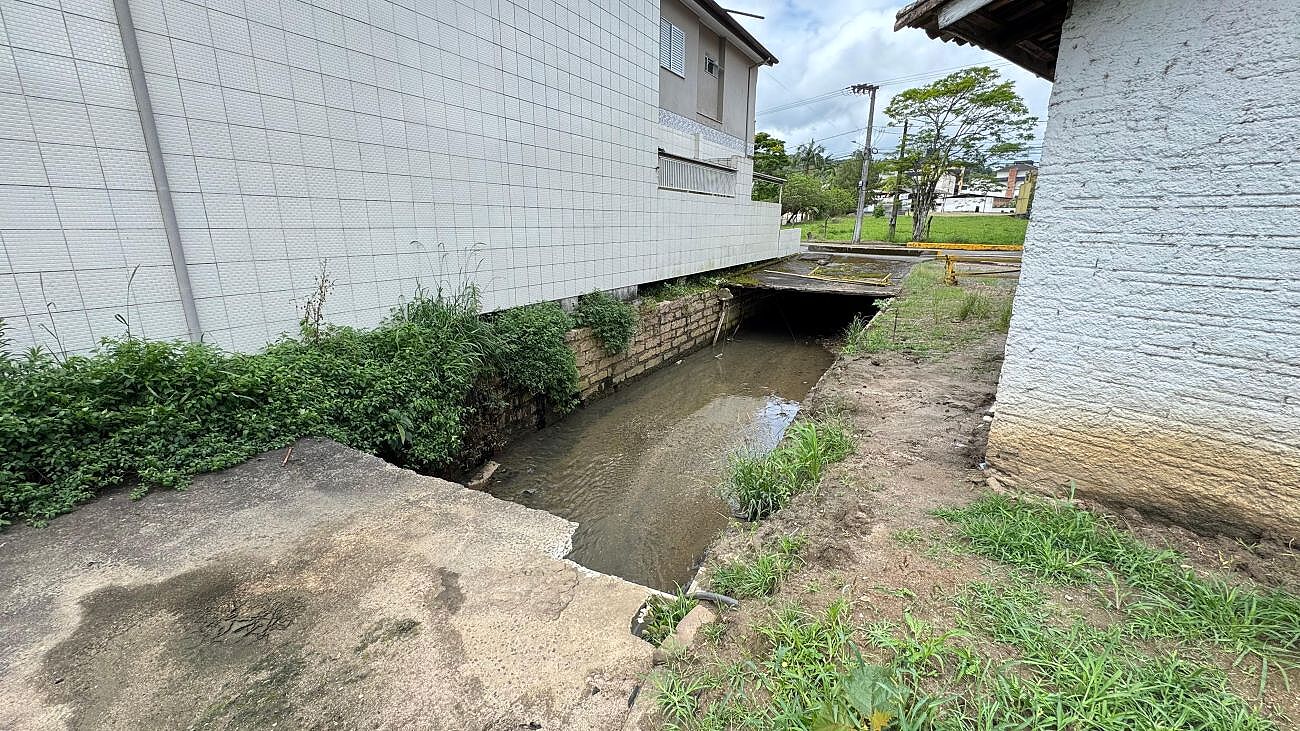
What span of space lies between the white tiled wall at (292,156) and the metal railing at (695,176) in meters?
1.92

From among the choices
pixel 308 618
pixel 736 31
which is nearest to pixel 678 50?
pixel 736 31

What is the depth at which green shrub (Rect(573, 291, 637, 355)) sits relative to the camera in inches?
253

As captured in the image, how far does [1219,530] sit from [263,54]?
19.9ft

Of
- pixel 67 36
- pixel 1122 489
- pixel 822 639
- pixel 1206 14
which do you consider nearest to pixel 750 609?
pixel 822 639

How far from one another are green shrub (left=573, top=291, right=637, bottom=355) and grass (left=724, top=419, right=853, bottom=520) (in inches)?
132

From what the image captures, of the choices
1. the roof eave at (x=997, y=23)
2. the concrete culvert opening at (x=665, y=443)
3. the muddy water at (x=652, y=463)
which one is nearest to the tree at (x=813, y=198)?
the concrete culvert opening at (x=665, y=443)

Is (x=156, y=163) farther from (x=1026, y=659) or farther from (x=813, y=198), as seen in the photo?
(x=813, y=198)

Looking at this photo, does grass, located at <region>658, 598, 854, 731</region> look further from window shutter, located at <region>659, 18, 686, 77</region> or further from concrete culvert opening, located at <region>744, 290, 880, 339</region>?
window shutter, located at <region>659, 18, 686, 77</region>

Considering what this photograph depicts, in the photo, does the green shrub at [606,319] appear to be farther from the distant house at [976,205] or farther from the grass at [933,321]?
the distant house at [976,205]

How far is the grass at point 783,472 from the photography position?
122 inches

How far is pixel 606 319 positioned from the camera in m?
6.52

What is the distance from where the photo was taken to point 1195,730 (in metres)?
1.40

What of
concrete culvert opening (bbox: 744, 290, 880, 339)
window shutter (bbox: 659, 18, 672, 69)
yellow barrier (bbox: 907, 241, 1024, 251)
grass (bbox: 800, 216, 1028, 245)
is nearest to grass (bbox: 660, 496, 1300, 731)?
concrete culvert opening (bbox: 744, 290, 880, 339)

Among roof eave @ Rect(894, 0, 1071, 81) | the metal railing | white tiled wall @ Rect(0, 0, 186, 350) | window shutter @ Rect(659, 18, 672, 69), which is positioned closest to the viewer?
roof eave @ Rect(894, 0, 1071, 81)
